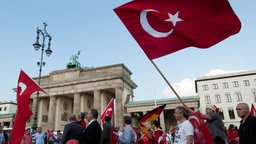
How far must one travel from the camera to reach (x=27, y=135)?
11445 millimetres

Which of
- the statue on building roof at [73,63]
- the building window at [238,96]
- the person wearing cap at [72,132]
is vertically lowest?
the person wearing cap at [72,132]

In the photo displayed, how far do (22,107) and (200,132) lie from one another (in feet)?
18.7

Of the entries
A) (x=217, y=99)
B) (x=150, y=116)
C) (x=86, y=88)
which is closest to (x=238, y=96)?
(x=217, y=99)

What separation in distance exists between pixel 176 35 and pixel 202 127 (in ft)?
6.87

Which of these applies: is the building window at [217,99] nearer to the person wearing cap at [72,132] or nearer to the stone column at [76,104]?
the stone column at [76,104]

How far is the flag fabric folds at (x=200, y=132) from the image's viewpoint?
381 centimetres

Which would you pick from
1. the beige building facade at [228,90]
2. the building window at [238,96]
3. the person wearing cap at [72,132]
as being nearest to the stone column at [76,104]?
the beige building facade at [228,90]

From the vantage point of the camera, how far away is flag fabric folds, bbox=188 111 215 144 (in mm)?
3812

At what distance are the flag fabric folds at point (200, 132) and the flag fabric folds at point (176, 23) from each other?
4.99 feet

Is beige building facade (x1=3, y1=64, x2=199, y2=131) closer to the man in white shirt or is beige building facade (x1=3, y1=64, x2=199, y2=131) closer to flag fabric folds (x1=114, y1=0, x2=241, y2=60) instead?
flag fabric folds (x1=114, y1=0, x2=241, y2=60)

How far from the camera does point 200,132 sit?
154 inches

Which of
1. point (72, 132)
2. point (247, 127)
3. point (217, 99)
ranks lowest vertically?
point (72, 132)

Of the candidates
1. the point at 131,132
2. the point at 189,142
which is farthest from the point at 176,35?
the point at 131,132

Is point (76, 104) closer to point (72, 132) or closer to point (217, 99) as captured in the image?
point (217, 99)
